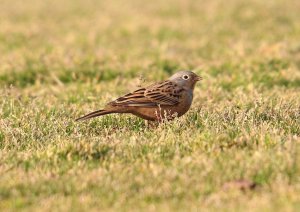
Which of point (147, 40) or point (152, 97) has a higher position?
point (152, 97)

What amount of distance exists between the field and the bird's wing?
32 cm

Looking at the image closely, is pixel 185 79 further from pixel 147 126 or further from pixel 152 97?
pixel 147 126

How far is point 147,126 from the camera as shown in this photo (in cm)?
921

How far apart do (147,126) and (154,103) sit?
0.29m

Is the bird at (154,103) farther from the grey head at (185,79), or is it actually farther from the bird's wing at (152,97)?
the grey head at (185,79)

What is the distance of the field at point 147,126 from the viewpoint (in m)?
6.35

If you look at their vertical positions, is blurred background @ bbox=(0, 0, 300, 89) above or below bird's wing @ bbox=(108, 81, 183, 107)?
below

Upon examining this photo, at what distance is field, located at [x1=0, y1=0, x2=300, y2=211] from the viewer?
20.8ft

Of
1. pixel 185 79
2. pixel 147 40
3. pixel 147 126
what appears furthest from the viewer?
pixel 147 40

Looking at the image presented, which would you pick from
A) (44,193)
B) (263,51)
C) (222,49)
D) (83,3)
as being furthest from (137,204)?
(83,3)

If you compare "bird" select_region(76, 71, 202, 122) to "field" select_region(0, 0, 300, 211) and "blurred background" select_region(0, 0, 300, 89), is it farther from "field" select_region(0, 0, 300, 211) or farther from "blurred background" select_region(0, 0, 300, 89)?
"blurred background" select_region(0, 0, 300, 89)

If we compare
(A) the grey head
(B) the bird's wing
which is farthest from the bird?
(A) the grey head

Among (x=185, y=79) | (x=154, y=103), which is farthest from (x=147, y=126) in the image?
(x=185, y=79)

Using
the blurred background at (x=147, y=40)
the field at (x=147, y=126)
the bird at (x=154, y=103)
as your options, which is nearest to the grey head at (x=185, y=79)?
the bird at (x=154, y=103)
